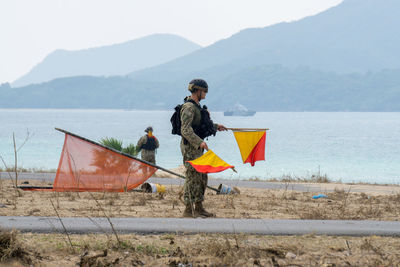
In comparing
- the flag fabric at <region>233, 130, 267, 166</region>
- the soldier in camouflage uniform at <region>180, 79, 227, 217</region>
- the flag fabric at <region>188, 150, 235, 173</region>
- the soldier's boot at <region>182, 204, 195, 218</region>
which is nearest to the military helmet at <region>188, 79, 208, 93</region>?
the soldier in camouflage uniform at <region>180, 79, 227, 217</region>

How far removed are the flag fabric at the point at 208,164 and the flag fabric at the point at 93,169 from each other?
13.9 ft

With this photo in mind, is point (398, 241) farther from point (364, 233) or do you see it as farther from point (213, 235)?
point (213, 235)

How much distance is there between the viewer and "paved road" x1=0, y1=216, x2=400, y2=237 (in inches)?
305

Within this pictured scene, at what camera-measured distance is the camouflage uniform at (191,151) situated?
8.76 metres

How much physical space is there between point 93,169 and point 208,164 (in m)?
4.55

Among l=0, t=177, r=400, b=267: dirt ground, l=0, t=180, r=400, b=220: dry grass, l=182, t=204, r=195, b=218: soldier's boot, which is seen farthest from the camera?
l=0, t=180, r=400, b=220: dry grass

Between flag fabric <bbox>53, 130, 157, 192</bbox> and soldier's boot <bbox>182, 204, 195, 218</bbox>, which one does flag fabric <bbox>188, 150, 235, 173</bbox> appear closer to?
soldier's boot <bbox>182, 204, 195, 218</bbox>

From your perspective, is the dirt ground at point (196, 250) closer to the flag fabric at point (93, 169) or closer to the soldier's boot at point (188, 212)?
the soldier's boot at point (188, 212)

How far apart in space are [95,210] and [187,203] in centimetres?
164

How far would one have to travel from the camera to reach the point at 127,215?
9.37 meters

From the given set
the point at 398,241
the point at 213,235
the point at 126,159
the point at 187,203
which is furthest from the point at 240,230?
the point at 126,159

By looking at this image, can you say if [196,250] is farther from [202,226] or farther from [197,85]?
[197,85]

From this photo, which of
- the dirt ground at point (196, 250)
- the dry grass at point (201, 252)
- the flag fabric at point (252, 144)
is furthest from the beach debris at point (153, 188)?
the dry grass at point (201, 252)

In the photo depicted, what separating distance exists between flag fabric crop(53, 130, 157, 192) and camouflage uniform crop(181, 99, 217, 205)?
3.84m
